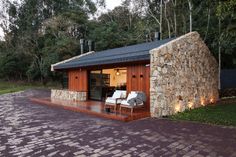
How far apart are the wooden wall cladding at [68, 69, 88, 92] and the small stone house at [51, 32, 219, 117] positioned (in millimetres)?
708

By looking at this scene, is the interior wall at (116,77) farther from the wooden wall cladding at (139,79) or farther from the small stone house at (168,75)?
the wooden wall cladding at (139,79)

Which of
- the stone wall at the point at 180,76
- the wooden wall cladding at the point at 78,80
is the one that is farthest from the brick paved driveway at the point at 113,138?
the wooden wall cladding at the point at 78,80

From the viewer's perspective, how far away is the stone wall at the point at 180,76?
910 cm

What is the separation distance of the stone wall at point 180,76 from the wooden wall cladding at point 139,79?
1.00 m

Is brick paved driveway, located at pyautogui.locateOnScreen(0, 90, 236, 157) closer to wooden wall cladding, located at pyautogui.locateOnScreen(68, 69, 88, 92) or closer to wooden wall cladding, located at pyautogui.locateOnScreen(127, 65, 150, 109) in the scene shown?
wooden wall cladding, located at pyautogui.locateOnScreen(127, 65, 150, 109)

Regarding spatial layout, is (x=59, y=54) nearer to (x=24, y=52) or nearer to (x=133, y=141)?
(x=24, y=52)

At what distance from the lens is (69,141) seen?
599 centimetres

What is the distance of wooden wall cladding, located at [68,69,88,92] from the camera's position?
48.3 feet

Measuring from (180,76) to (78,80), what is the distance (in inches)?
298

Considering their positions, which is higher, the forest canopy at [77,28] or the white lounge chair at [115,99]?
the forest canopy at [77,28]

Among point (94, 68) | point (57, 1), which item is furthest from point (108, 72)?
point (57, 1)

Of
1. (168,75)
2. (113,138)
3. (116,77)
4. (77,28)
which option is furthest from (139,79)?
(77,28)

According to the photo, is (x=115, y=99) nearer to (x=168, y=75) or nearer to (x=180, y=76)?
(x=168, y=75)

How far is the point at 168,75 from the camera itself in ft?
30.5
